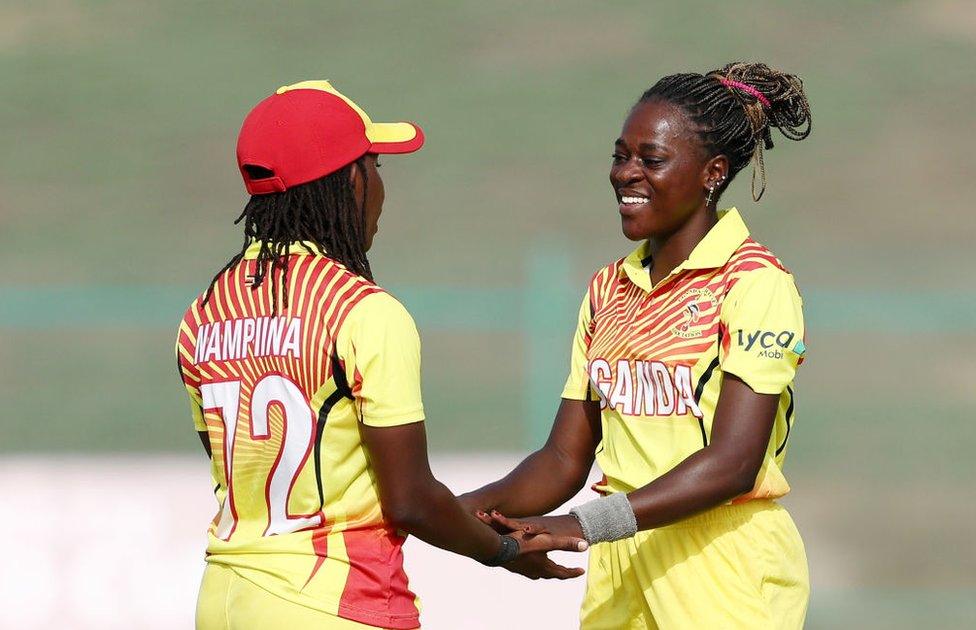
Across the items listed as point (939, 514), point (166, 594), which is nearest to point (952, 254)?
point (939, 514)

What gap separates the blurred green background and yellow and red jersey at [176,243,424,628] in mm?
3799

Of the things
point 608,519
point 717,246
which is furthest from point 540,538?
point 717,246

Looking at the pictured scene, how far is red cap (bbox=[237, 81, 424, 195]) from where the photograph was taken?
2910 millimetres

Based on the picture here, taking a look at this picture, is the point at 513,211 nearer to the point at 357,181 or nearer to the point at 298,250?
the point at 357,181

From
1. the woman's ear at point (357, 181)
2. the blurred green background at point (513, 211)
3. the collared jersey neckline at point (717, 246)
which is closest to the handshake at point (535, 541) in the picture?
the collared jersey neckline at point (717, 246)

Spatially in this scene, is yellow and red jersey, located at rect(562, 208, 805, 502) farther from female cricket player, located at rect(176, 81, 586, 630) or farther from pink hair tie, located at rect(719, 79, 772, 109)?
female cricket player, located at rect(176, 81, 586, 630)

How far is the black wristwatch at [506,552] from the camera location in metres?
3.18

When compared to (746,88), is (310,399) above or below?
below

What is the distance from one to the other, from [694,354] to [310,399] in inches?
37.3

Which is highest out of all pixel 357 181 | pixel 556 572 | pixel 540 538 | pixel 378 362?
pixel 357 181

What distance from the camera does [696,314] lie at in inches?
128

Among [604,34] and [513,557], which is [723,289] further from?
[604,34]

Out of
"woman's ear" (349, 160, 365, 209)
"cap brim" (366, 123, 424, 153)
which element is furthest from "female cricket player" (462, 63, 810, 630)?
"woman's ear" (349, 160, 365, 209)

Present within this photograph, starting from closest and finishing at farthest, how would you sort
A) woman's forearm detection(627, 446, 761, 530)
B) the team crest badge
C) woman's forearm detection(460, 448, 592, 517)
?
woman's forearm detection(627, 446, 761, 530) < the team crest badge < woman's forearm detection(460, 448, 592, 517)
